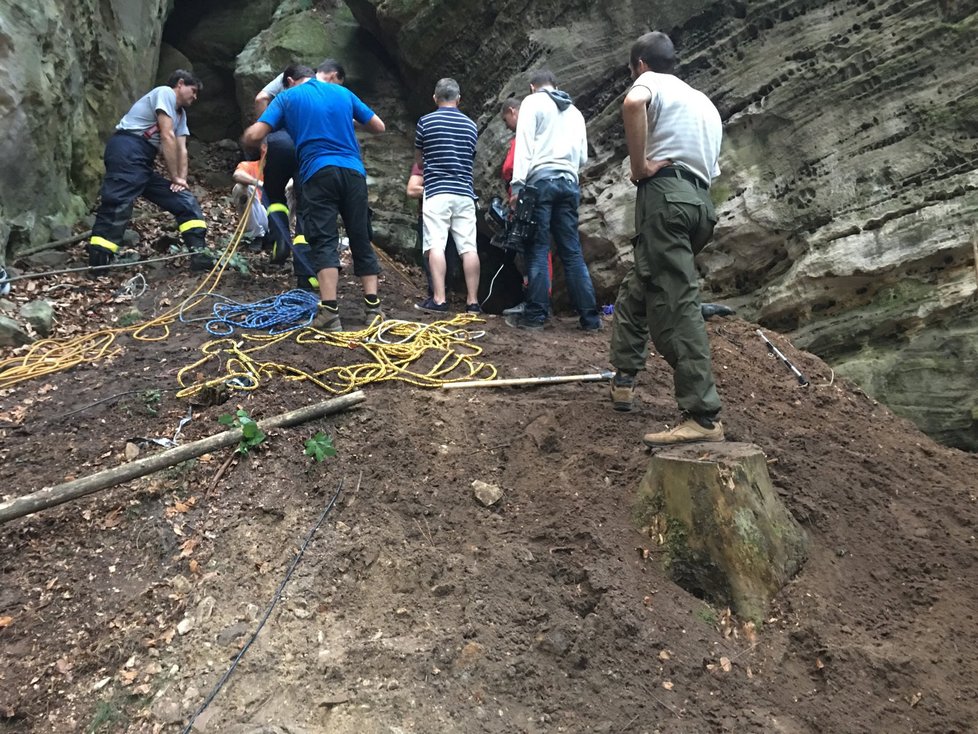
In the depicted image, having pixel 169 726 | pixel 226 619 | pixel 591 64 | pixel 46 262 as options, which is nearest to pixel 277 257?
pixel 46 262

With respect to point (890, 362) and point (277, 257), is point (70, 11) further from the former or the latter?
point (890, 362)

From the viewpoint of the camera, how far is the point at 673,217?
3.17m

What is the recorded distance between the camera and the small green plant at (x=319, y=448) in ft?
10.6

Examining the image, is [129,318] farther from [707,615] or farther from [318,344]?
[707,615]

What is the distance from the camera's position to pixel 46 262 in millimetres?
6059

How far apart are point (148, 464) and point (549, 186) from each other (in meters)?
3.50

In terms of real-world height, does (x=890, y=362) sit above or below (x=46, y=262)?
below

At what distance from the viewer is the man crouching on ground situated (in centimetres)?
313

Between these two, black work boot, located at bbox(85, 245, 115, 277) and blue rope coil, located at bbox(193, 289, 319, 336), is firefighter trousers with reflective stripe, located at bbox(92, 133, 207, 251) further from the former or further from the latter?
blue rope coil, located at bbox(193, 289, 319, 336)

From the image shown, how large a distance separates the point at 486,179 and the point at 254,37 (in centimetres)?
505

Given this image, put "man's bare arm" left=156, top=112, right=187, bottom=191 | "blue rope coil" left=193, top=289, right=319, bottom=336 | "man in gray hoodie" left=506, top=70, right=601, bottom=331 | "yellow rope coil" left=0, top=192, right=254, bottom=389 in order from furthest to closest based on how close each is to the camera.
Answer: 1. "man's bare arm" left=156, top=112, right=187, bottom=191
2. "man in gray hoodie" left=506, top=70, right=601, bottom=331
3. "blue rope coil" left=193, top=289, right=319, bottom=336
4. "yellow rope coil" left=0, top=192, right=254, bottom=389

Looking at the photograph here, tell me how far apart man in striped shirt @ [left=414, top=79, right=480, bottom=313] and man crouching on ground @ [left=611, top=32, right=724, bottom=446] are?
242 centimetres

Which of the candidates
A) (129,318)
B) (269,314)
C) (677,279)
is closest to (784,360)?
(677,279)

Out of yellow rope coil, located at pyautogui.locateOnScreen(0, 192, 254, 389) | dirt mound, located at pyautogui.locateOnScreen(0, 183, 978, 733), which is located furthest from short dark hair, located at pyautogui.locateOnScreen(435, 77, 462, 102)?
dirt mound, located at pyautogui.locateOnScreen(0, 183, 978, 733)
